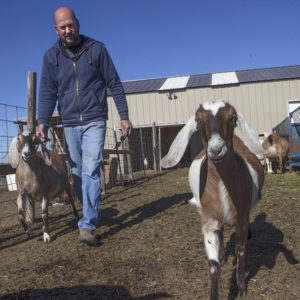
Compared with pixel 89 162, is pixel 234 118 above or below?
above

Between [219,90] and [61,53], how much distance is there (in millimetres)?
12609

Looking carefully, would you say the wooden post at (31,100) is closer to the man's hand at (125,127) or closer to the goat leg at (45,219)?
the goat leg at (45,219)

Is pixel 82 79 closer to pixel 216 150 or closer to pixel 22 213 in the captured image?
pixel 22 213

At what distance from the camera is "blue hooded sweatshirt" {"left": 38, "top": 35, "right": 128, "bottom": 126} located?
3494 millimetres

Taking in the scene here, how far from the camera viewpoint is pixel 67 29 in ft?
11.0

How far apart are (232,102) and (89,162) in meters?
12.7

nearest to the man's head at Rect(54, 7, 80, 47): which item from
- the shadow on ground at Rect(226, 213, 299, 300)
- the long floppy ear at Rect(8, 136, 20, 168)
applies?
the long floppy ear at Rect(8, 136, 20, 168)

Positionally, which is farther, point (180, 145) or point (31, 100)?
point (31, 100)

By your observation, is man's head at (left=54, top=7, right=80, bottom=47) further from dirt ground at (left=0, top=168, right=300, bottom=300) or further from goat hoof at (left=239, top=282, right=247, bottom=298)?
goat hoof at (left=239, top=282, right=247, bottom=298)

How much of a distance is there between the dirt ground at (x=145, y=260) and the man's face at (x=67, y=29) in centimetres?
220

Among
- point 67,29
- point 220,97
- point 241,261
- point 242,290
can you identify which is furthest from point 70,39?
point 220,97

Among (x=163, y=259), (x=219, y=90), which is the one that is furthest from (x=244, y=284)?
(x=219, y=90)

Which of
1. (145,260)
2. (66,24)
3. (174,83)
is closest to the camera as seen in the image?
(145,260)

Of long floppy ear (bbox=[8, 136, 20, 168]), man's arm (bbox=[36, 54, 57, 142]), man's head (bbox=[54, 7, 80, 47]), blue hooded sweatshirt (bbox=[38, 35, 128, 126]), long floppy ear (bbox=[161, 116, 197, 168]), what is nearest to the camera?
long floppy ear (bbox=[161, 116, 197, 168])
